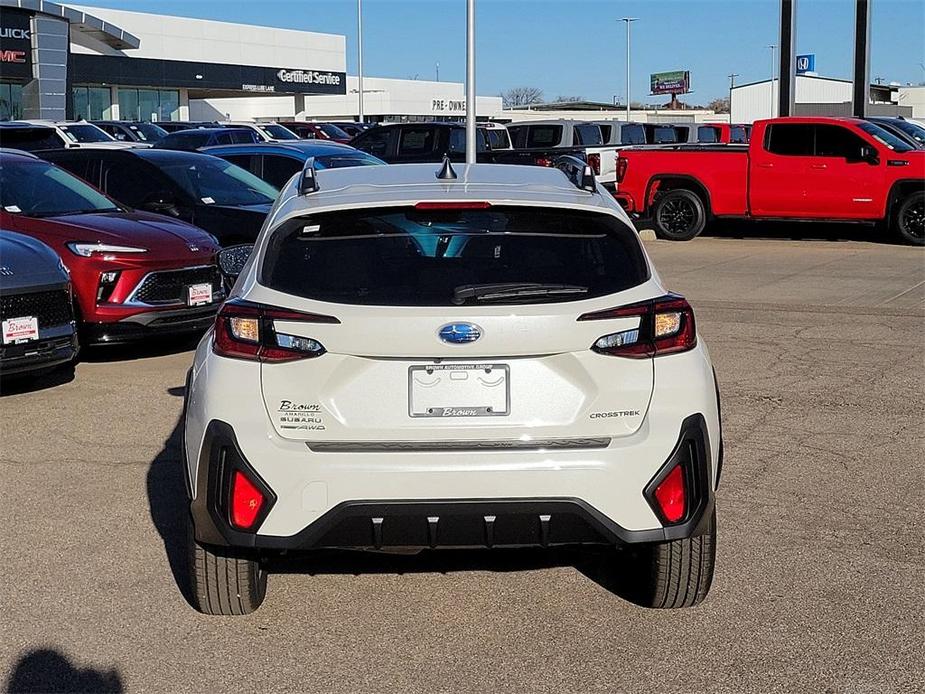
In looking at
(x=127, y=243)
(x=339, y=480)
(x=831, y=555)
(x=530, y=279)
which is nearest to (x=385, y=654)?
(x=339, y=480)

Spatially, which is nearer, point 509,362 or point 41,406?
point 509,362

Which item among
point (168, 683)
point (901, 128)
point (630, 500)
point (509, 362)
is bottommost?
point (168, 683)

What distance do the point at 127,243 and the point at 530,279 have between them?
242 inches

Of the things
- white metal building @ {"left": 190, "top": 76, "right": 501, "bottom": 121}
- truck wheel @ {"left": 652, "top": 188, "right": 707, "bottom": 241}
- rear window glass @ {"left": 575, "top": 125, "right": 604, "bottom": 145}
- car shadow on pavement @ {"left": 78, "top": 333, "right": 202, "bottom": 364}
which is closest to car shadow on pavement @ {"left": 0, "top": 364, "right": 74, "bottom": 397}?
car shadow on pavement @ {"left": 78, "top": 333, "right": 202, "bottom": 364}

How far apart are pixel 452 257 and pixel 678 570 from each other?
4.50 feet

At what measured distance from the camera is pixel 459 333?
4.03m

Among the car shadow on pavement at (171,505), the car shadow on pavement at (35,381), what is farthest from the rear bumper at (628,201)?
the car shadow on pavement at (171,505)

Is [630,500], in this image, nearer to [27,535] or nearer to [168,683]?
[168,683]

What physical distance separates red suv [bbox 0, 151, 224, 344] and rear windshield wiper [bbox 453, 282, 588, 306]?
593 centimetres

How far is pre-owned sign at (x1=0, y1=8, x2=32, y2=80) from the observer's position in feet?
149

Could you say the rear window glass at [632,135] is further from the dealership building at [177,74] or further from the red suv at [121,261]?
the dealership building at [177,74]

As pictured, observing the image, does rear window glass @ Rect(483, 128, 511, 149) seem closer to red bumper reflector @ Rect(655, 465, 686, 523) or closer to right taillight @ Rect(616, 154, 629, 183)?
right taillight @ Rect(616, 154, 629, 183)

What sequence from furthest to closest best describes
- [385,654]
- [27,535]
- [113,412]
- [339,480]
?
[113,412] → [27,535] → [385,654] → [339,480]

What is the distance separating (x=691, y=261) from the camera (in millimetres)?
17312
